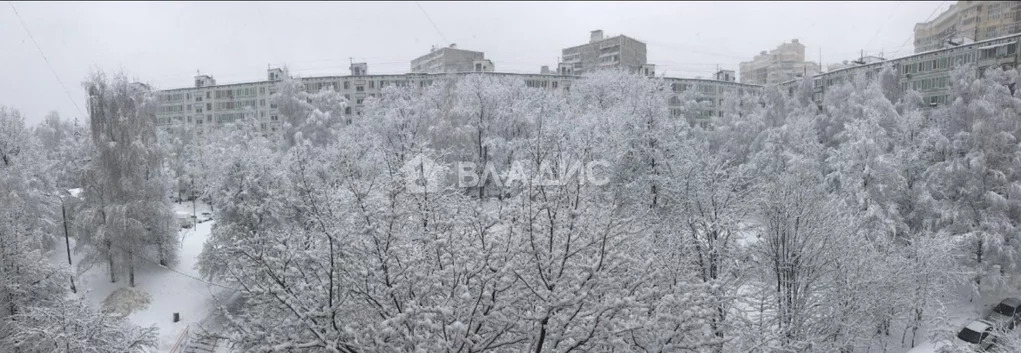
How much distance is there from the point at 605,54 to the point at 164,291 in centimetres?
5662

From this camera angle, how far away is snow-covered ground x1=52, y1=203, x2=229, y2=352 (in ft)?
80.3

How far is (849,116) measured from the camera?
36.9m

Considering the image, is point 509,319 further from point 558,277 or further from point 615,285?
point 615,285

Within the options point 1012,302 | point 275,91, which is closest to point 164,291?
point 1012,302

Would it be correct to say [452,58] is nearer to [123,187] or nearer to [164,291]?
[123,187]

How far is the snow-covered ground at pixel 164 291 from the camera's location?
2447 centimetres

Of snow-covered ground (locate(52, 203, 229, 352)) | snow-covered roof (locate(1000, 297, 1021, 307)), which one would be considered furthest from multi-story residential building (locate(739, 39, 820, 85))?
snow-covered ground (locate(52, 203, 229, 352))

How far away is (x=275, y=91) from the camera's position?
2404 inches

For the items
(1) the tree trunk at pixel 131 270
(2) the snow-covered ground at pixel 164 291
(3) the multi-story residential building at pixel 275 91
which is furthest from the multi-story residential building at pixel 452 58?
(1) the tree trunk at pixel 131 270

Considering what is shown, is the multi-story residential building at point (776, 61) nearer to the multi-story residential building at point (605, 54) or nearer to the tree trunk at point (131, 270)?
the multi-story residential building at point (605, 54)

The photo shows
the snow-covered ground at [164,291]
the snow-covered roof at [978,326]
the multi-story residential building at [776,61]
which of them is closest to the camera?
the snow-covered roof at [978,326]

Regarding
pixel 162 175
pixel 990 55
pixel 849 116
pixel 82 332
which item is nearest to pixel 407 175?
pixel 82 332

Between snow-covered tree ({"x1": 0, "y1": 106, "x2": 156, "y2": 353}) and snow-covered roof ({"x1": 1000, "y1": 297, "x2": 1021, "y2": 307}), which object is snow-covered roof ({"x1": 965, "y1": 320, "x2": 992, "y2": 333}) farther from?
snow-covered tree ({"x1": 0, "y1": 106, "x2": 156, "y2": 353})

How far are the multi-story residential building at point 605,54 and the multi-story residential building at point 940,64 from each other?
2543 centimetres
